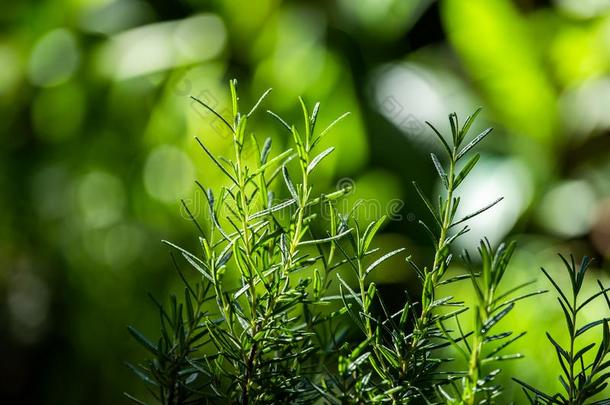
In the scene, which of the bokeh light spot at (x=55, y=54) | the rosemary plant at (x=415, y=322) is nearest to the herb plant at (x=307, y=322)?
the rosemary plant at (x=415, y=322)

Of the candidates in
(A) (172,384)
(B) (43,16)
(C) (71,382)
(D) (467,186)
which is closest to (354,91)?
(D) (467,186)

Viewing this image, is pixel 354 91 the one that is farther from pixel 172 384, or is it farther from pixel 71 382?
pixel 172 384

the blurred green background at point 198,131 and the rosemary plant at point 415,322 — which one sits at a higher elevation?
the rosemary plant at point 415,322

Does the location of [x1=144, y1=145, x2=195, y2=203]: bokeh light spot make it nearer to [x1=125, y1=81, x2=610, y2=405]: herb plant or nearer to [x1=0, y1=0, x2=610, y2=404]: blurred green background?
[x1=0, y1=0, x2=610, y2=404]: blurred green background

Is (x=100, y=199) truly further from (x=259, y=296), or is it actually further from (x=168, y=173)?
(x=259, y=296)

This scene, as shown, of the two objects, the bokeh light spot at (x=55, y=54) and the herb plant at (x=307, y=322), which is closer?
the herb plant at (x=307, y=322)

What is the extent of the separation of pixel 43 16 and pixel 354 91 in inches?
22.4

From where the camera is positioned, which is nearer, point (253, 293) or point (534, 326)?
point (253, 293)

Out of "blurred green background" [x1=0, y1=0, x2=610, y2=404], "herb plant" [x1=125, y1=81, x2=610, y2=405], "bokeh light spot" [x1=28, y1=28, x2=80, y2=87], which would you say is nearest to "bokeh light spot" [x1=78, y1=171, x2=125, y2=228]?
"blurred green background" [x1=0, y1=0, x2=610, y2=404]

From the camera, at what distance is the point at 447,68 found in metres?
1.47

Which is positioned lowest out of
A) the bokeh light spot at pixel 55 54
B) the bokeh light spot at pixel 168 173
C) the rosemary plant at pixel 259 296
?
the bokeh light spot at pixel 168 173

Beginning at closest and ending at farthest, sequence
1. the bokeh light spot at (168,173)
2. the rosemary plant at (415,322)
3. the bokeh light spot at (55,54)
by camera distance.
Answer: the rosemary plant at (415,322) → the bokeh light spot at (168,173) → the bokeh light spot at (55,54)

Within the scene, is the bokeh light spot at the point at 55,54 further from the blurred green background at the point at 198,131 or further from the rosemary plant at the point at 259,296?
the rosemary plant at the point at 259,296

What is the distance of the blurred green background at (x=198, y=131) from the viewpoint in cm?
119
